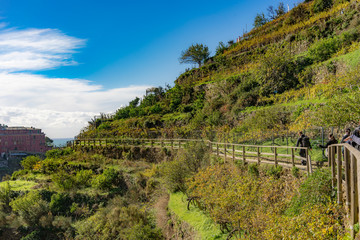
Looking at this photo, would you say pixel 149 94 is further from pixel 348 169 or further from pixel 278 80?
pixel 348 169

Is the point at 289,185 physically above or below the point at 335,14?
below

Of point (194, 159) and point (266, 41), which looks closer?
point (194, 159)

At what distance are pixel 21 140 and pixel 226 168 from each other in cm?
7721

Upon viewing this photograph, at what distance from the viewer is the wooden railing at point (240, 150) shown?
36.8ft

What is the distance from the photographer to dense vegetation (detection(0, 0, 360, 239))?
9.38 m

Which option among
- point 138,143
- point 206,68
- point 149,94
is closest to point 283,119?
point 138,143

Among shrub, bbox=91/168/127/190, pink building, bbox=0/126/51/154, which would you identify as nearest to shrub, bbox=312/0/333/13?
shrub, bbox=91/168/127/190

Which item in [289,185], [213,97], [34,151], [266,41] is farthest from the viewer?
[34,151]

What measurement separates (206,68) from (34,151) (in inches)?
2365

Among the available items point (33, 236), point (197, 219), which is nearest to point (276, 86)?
point (197, 219)

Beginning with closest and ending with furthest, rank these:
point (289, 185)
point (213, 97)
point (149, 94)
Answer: point (289, 185) < point (213, 97) < point (149, 94)

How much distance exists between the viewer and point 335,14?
30.0 metres

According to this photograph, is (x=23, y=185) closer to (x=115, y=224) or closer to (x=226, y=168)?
(x=115, y=224)

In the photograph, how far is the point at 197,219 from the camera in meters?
13.1
